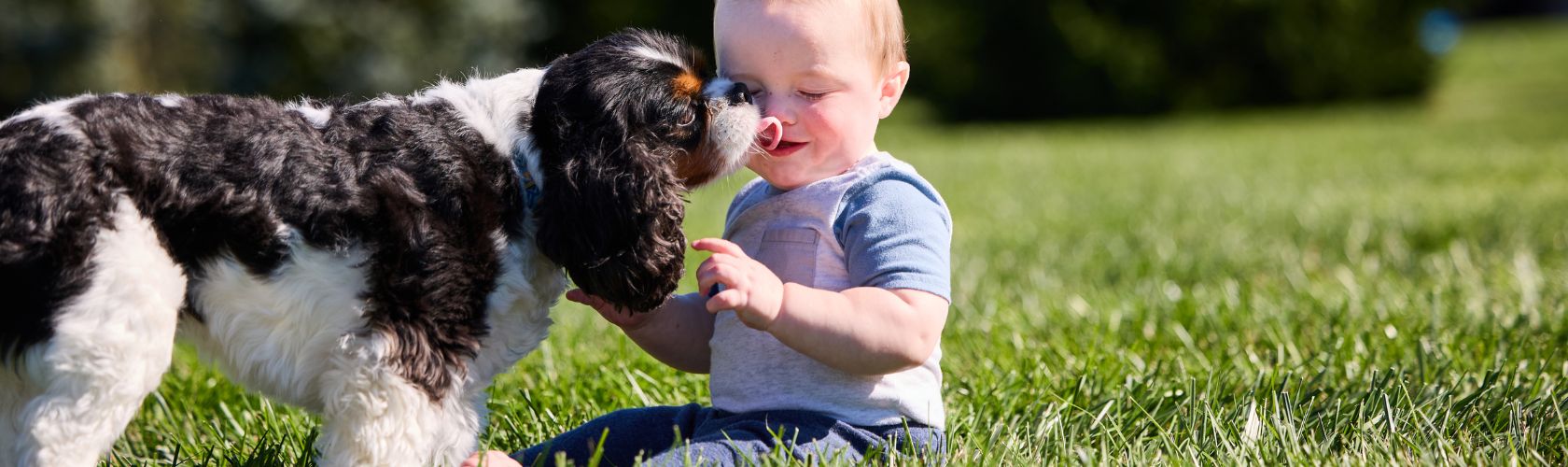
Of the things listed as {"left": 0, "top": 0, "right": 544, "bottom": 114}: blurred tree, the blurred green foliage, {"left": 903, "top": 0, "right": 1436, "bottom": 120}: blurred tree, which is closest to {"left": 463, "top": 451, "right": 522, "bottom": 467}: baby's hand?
{"left": 0, "top": 0, "right": 544, "bottom": 114}: blurred tree

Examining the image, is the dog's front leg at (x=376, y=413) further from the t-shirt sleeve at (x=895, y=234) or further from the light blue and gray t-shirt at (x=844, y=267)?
the t-shirt sleeve at (x=895, y=234)

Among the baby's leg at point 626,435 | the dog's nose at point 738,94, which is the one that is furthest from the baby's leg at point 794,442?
the dog's nose at point 738,94

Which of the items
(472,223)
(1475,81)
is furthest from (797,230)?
(1475,81)

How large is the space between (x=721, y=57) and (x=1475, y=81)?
25.7 metres

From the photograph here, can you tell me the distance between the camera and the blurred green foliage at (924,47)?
16.5 metres

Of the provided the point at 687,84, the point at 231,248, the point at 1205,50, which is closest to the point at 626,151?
the point at 687,84

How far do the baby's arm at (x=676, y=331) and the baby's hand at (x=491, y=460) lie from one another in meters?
0.51

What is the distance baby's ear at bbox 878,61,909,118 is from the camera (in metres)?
3.20

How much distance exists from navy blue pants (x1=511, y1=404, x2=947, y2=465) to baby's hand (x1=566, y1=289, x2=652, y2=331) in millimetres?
208

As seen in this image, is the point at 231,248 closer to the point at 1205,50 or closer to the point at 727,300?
the point at 727,300

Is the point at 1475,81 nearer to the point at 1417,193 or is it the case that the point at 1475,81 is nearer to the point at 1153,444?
the point at 1417,193

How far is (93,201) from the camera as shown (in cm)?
225

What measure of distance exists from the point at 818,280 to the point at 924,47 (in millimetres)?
21588

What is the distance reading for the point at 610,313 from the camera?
310 cm
